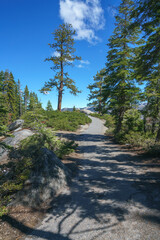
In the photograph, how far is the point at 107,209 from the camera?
288 centimetres

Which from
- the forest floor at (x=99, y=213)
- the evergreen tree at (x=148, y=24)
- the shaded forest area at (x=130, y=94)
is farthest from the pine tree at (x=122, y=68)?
the forest floor at (x=99, y=213)

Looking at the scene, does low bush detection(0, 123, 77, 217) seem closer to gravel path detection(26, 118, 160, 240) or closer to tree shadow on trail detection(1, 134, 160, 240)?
tree shadow on trail detection(1, 134, 160, 240)

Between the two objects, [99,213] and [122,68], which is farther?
[122,68]

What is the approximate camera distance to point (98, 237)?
2.19 metres

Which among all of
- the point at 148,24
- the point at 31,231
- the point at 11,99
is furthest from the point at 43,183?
the point at 11,99

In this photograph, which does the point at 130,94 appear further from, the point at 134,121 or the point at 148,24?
the point at 148,24

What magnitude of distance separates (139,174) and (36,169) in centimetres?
400

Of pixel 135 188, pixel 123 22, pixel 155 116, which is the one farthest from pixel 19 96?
pixel 135 188

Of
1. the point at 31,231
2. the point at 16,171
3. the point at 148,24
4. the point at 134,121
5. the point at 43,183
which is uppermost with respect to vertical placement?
the point at 148,24

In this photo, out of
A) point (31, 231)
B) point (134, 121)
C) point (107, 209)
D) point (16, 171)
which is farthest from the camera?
point (134, 121)

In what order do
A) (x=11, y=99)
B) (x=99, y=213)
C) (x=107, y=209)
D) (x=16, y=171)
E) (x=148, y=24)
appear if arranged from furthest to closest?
(x=11, y=99), (x=148, y=24), (x=16, y=171), (x=107, y=209), (x=99, y=213)

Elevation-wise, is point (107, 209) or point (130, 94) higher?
point (130, 94)

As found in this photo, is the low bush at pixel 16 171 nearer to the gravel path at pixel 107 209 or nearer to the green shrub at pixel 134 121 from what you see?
the gravel path at pixel 107 209

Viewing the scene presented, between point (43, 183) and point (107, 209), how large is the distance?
1896 millimetres
